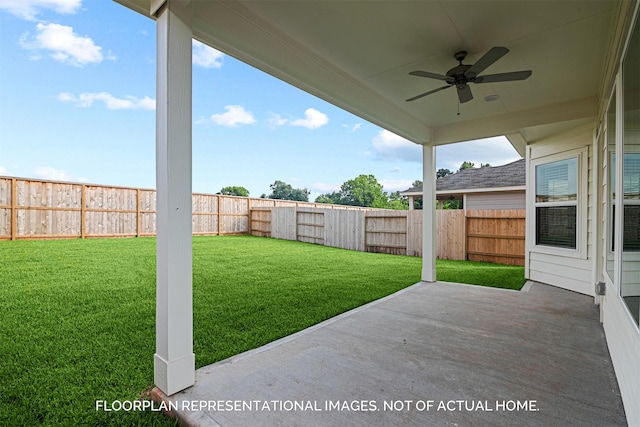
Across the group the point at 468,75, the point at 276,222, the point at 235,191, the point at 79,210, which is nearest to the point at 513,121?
the point at 468,75

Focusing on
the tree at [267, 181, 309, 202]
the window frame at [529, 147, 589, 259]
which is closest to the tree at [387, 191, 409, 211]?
the tree at [267, 181, 309, 202]

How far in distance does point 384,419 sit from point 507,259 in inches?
272

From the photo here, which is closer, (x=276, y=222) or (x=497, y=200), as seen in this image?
(x=497, y=200)

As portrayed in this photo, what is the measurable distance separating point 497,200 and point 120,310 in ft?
38.3

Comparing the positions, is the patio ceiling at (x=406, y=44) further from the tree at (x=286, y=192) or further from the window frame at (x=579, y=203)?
the tree at (x=286, y=192)

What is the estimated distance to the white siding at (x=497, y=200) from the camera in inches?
414

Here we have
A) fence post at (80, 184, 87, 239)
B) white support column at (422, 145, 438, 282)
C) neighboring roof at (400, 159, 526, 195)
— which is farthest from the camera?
neighboring roof at (400, 159, 526, 195)

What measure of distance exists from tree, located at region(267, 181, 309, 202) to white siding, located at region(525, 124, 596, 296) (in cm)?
3419

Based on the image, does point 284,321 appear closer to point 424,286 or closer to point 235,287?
point 235,287

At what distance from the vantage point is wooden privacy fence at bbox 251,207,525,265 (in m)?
7.14

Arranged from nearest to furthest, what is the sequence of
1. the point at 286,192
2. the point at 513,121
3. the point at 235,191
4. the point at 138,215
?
the point at 513,121, the point at 138,215, the point at 235,191, the point at 286,192

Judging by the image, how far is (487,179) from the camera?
1163 cm

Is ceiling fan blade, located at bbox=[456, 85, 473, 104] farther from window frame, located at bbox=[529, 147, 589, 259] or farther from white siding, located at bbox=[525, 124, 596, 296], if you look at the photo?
window frame, located at bbox=[529, 147, 589, 259]

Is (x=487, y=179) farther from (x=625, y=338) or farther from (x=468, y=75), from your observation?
(x=625, y=338)
